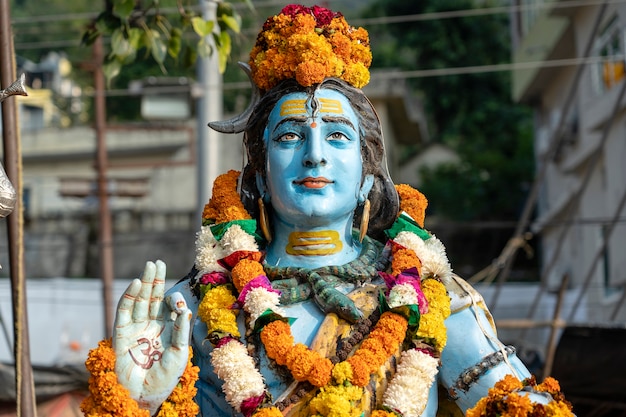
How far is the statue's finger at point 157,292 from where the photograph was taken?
11.9 feet

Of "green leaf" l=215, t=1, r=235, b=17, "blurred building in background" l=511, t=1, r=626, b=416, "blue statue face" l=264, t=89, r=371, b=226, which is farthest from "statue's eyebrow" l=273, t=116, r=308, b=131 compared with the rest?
"blurred building in background" l=511, t=1, r=626, b=416

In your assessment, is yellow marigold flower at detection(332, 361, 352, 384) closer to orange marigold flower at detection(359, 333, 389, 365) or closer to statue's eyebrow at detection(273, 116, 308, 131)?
orange marigold flower at detection(359, 333, 389, 365)

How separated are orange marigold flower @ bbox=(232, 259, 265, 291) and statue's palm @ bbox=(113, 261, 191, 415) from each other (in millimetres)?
424

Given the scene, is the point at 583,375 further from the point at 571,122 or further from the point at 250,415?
the point at 571,122

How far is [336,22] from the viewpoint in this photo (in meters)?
4.30

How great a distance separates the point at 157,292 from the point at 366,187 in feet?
3.76

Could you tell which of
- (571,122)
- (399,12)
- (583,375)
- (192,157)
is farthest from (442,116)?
(583,375)

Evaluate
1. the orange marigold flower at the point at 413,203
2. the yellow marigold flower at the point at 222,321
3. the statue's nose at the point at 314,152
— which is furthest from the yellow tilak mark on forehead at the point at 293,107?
the yellow marigold flower at the point at 222,321

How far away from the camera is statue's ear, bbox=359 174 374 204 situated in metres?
4.35

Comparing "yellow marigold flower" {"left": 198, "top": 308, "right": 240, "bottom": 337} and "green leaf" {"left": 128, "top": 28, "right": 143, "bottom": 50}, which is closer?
"yellow marigold flower" {"left": 198, "top": 308, "right": 240, "bottom": 337}

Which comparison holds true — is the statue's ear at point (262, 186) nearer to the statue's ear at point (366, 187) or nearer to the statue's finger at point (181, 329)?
the statue's ear at point (366, 187)

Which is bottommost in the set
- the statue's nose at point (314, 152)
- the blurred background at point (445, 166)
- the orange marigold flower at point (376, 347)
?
the blurred background at point (445, 166)

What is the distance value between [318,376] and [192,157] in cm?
2104

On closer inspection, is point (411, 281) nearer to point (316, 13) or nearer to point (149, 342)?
point (149, 342)
